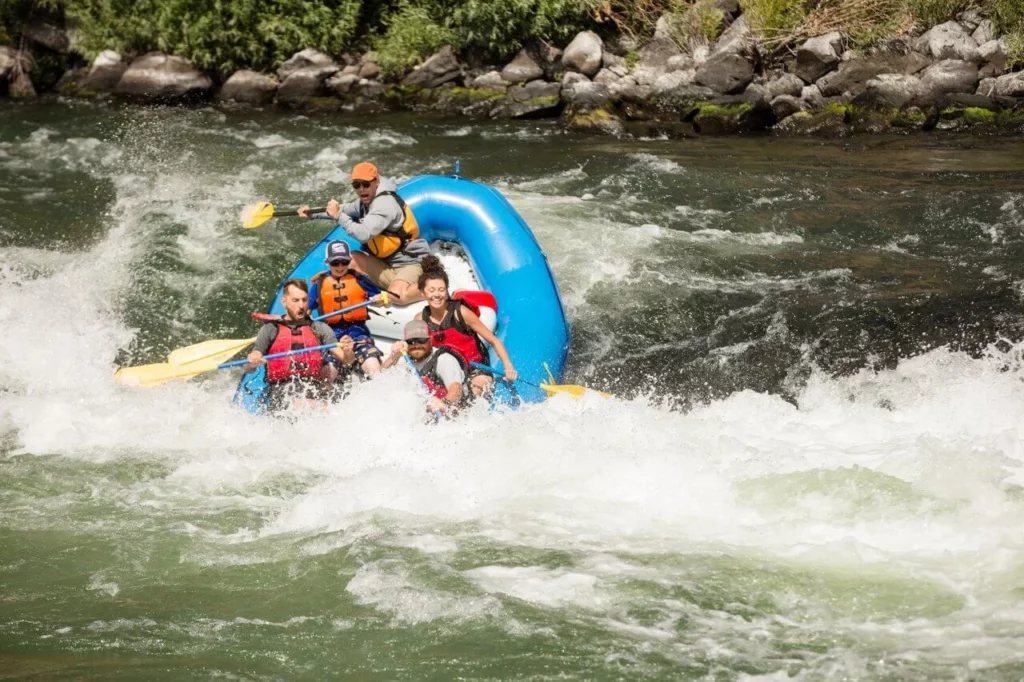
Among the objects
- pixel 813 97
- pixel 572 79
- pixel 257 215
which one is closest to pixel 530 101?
pixel 572 79

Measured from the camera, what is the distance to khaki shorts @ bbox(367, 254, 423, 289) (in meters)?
6.73

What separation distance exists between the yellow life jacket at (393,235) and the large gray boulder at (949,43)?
7.53m

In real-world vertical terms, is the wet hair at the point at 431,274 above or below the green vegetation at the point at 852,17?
below

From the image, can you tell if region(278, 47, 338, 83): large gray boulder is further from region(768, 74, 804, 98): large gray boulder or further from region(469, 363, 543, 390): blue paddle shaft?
region(469, 363, 543, 390): blue paddle shaft

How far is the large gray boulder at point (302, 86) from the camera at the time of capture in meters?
13.5

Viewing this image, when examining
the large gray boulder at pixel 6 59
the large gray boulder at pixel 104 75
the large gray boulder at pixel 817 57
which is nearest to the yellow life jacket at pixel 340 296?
the large gray boulder at pixel 817 57

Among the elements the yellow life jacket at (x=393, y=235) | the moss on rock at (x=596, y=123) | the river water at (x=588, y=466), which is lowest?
the river water at (x=588, y=466)

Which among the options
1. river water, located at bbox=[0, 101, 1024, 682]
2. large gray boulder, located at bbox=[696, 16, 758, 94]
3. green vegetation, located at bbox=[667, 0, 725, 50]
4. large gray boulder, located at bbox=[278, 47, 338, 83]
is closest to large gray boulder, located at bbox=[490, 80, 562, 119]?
green vegetation, located at bbox=[667, 0, 725, 50]

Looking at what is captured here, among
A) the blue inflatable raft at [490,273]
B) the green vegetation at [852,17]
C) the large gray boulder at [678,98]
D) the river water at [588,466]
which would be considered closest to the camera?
the river water at [588,466]

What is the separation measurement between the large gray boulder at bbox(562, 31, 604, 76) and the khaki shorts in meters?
6.77

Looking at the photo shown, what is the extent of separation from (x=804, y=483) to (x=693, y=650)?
1330 millimetres

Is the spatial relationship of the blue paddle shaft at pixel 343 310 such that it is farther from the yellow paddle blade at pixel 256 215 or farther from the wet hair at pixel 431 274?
the yellow paddle blade at pixel 256 215

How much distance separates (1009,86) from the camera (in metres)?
11.4

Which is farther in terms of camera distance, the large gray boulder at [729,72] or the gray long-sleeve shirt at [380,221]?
the large gray boulder at [729,72]
